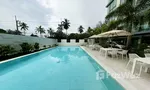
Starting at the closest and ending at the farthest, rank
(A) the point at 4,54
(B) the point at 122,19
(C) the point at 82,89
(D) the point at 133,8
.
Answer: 1. (C) the point at 82,89
2. (A) the point at 4,54
3. (D) the point at 133,8
4. (B) the point at 122,19

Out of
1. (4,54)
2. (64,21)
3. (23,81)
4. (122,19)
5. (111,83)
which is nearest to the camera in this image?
(111,83)

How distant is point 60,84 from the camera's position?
4.39 m

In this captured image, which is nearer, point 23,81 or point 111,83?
point 111,83

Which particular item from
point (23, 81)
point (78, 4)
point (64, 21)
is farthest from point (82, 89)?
point (64, 21)

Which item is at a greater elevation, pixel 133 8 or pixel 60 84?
pixel 133 8

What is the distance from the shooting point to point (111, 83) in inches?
166

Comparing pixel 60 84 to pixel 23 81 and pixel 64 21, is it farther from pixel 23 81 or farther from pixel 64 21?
pixel 64 21

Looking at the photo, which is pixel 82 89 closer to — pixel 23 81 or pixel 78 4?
pixel 23 81

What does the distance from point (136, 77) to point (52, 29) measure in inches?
1912

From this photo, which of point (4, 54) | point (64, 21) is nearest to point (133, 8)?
point (4, 54)

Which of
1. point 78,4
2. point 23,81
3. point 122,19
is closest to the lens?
point 23,81

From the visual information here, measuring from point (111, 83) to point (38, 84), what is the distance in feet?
9.89

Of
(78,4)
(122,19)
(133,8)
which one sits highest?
(78,4)

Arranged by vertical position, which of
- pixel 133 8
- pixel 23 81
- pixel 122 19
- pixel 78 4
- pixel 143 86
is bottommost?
pixel 23 81
